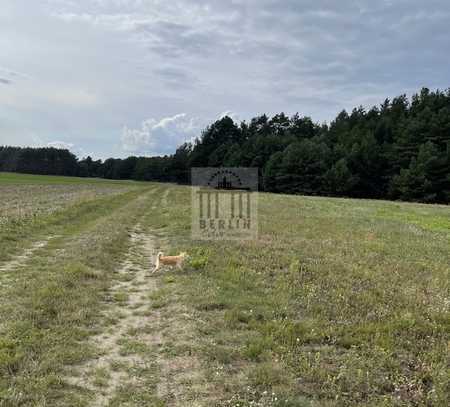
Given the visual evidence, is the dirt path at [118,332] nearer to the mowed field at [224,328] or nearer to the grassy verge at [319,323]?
the mowed field at [224,328]

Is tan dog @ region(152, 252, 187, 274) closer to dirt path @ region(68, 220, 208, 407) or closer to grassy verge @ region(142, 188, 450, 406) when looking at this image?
grassy verge @ region(142, 188, 450, 406)

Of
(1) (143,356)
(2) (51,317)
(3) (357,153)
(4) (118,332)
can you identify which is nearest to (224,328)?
(1) (143,356)

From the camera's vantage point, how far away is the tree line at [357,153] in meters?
66.2

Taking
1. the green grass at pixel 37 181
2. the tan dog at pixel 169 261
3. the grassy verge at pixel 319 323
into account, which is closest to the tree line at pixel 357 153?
the green grass at pixel 37 181

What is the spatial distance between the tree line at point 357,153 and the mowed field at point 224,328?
58982mm

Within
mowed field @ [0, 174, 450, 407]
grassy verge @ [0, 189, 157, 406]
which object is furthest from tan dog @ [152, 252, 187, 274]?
grassy verge @ [0, 189, 157, 406]

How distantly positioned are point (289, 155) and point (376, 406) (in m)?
84.1

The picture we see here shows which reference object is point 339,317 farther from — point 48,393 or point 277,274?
point 48,393

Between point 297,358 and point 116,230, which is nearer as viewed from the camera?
point 297,358

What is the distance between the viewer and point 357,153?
253 feet

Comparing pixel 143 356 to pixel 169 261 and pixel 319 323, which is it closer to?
pixel 319 323

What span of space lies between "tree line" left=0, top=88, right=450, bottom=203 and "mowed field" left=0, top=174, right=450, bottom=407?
5898cm

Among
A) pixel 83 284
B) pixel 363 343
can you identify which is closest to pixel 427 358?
pixel 363 343

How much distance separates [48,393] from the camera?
4.89 m
